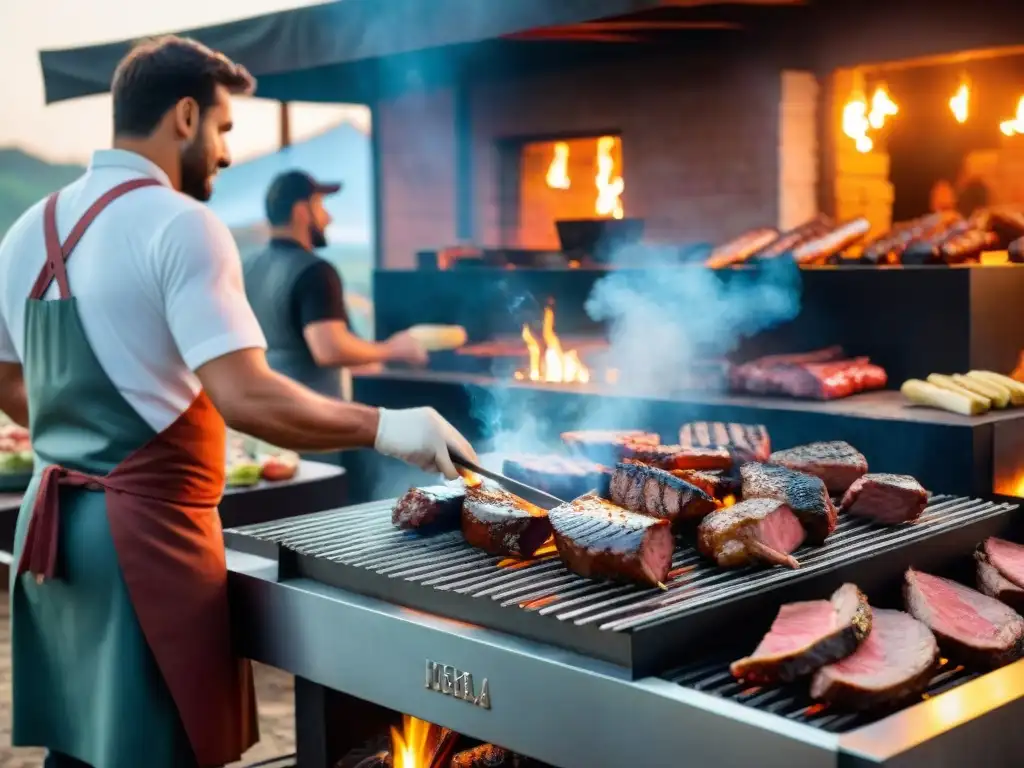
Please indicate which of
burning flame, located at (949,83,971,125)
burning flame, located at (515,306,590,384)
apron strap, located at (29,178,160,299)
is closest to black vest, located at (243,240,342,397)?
burning flame, located at (515,306,590,384)

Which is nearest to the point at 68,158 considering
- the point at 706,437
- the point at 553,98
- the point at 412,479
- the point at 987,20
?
the point at 553,98

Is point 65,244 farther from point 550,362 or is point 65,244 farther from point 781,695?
point 550,362

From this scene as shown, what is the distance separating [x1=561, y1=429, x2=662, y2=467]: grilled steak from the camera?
10.5ft

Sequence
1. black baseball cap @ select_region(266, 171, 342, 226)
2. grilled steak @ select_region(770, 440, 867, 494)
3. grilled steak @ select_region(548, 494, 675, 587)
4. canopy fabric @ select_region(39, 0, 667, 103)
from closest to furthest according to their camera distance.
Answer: grilled steak @ select_region(548, 494, 675, 587)
grilled steak @ select_region(770, 440, 867, 494)
canopy fabric @ select_region(39, 0, 667, 103)
black baseball cap @ select_region(266, 171, 342, 226)

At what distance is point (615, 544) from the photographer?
7.71 feet

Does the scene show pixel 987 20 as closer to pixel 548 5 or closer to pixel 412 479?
pixel 548 5

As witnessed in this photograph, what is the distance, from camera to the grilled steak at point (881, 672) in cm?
201

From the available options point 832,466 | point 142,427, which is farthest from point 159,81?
point 832,466

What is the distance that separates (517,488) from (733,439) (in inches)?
32.4

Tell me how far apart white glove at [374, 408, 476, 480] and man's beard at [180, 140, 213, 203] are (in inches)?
28.4

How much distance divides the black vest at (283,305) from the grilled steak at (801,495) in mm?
3058

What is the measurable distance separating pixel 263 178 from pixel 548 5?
14487mm

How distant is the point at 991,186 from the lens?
26.5ft

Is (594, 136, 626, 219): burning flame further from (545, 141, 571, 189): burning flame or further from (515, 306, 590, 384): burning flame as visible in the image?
(515, 306, 590, 384): burning flame
